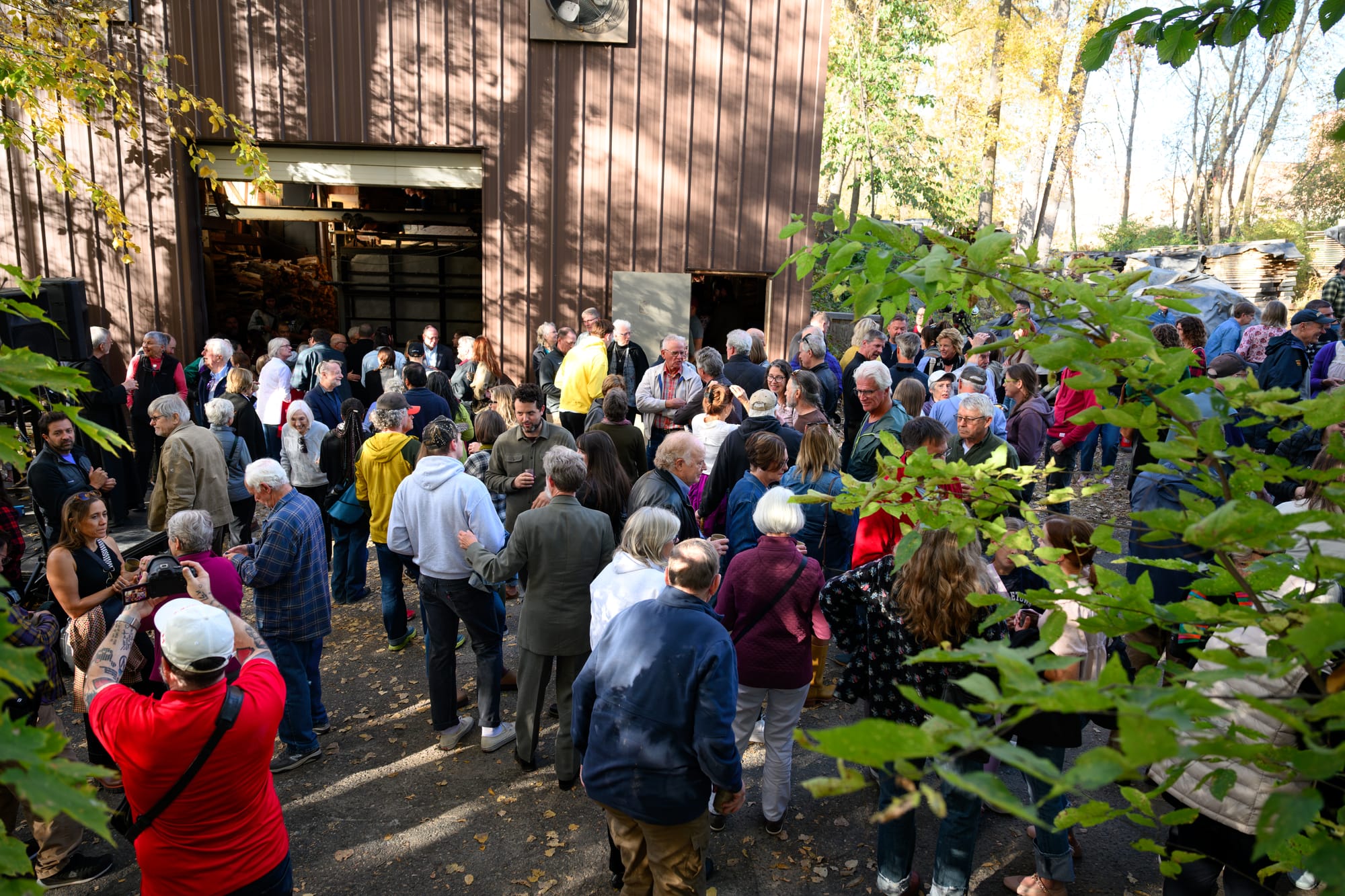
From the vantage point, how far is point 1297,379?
884 centimetres

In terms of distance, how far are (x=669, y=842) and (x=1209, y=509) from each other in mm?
2317

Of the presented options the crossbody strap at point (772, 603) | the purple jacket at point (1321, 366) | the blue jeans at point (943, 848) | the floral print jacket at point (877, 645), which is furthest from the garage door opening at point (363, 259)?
the blue jeans at point (943, 848)

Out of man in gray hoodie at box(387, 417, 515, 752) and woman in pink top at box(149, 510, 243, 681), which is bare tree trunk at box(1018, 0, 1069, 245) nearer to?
man in gray hoodie at box(387, 417, 515, 752)

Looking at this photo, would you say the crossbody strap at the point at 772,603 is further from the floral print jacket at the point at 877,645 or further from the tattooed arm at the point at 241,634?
the tattooed arm at the point at 241,634

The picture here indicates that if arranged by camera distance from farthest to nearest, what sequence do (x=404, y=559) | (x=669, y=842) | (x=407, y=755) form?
(x=404, y=559), (x=407, y=755), (x=669, y=842)

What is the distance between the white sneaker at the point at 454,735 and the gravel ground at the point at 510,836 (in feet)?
0.17

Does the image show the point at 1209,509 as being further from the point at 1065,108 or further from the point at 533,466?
the point at 1065,108

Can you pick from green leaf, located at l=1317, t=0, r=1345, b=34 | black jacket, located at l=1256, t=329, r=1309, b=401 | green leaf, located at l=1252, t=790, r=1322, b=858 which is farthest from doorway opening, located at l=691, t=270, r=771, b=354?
green leaf, located at l=1252, t=790, r=1322, b=858

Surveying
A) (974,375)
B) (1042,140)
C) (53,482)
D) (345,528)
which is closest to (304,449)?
(345,528)

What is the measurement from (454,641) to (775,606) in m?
2.16

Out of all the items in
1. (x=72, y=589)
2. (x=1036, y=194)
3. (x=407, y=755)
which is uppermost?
(x=1036, y=194)

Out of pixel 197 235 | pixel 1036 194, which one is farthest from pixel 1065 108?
pixel 197 235

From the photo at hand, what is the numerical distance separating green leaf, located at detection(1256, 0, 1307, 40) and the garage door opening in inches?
514

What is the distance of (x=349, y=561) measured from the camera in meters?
7.12
